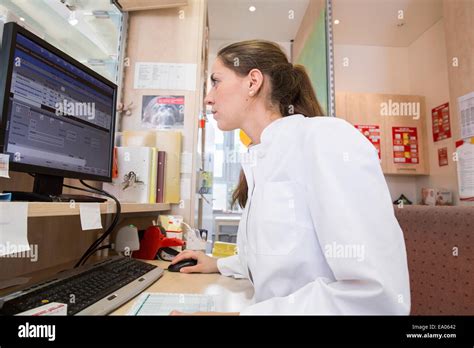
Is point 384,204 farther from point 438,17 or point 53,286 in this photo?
point 438,17

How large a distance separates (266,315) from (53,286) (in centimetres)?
47

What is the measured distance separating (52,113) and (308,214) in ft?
2.40

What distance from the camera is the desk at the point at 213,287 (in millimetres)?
682

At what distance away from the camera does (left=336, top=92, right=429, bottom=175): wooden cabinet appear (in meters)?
3.17

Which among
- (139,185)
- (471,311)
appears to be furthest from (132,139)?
(471,311)

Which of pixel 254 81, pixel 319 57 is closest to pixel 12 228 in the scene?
pixel 254 81

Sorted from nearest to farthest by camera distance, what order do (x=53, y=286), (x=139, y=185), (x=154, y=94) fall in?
(x=53, y=286)
(x=139, y=185)
(x=154, y=94)

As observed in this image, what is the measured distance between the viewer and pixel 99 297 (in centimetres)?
60

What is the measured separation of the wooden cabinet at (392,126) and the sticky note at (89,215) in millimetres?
3018

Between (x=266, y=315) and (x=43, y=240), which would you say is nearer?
(x=266, y=315)

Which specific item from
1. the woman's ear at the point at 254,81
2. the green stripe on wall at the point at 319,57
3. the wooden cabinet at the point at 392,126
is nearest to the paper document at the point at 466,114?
the green stripe on wall at the point at 319,57

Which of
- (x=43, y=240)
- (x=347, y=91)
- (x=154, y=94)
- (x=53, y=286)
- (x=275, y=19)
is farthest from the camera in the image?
(x=347, y=91)

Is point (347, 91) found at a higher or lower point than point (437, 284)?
higher

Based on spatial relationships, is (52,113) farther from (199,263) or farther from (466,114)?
(466,114)
